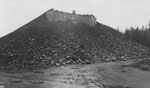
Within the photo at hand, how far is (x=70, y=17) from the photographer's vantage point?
5344 centimetres

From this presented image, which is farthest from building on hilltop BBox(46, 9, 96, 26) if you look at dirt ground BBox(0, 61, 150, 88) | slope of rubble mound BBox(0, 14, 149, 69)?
dirt ground BBox(0, 61, 150, 88)

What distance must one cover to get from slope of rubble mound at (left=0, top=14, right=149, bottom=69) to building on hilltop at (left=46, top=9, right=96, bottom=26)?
3.99 ft

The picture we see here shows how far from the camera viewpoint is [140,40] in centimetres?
7031

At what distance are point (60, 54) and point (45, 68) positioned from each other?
6.72 metres

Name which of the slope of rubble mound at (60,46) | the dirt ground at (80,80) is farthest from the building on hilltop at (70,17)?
the dirt ground at (80,80)

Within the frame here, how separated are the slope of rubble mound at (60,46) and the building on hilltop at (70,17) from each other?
122 cm

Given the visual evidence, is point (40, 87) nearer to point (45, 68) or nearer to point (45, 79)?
point (45, 79)

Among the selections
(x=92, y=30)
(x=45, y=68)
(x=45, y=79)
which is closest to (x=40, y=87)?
(x=45, y=79)

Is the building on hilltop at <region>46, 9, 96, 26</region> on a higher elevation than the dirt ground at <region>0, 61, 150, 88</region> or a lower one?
higher

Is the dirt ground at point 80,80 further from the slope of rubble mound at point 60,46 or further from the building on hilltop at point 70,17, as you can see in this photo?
the building on hilltop at point 70,17

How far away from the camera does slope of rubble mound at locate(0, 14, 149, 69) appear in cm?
3688

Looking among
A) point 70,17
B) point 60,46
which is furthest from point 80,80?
point 70,17

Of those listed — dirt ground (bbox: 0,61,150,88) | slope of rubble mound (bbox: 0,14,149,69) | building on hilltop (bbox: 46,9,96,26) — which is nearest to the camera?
dirt ground (bbox: 0,61,150,88)

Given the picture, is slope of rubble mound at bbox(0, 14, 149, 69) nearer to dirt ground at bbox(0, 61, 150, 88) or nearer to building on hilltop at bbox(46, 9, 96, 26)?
building on hilltop at bbox(46, 9, 96, 26)
